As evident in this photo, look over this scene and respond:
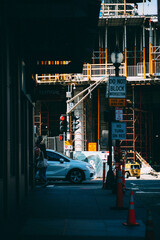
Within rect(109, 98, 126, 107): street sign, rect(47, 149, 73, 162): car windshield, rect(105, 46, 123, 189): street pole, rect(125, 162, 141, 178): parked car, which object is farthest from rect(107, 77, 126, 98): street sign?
rect(125, 162, 141, 178): parked car

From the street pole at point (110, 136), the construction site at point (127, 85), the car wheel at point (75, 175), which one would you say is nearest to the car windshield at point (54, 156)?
the car wheel at point (75, 175)

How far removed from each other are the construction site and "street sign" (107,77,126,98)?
23514 mm

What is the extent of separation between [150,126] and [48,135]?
8643 mm

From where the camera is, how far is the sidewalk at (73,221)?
9.38 m

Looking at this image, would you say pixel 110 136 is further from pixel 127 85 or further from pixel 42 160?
pixel 127 85

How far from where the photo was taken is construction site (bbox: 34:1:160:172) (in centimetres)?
4325

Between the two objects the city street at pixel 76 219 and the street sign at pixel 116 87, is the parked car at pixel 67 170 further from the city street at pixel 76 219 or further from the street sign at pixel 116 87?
the city street at pixel 76 219

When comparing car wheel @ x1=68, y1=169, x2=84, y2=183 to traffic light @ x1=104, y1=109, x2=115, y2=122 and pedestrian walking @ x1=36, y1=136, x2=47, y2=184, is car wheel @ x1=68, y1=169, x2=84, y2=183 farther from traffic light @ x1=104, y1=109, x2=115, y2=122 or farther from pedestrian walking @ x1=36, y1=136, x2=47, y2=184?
traffic light @ x1=104, y1=109, x2=115, y2=122

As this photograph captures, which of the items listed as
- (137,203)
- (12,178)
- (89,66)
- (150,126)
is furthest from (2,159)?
(150,126)

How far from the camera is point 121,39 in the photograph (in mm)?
46250

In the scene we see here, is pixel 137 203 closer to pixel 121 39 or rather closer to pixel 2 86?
pixel 2 86

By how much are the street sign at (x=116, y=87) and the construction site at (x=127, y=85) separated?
77.1 ft

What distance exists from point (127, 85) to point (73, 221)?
109 feet

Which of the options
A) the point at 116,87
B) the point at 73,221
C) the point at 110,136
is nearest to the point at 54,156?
the point at 110,136
